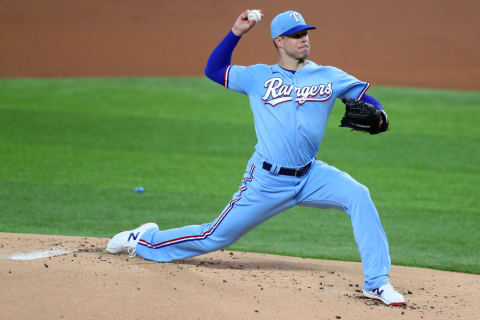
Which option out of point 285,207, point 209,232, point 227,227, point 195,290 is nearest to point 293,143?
point 285,207

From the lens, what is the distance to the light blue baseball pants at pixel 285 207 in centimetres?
504

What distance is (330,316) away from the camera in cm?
466

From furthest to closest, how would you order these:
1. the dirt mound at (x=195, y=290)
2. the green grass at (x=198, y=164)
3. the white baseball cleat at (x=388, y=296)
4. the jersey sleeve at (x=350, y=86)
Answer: the green grass at (x=198, y=164) < the jersey sleeve at (x=350, y=86) < the white baseball cleat at (x=388, y=296) < the dirt mound at (x=195, y=290)

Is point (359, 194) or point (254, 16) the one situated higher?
point (254, 16)

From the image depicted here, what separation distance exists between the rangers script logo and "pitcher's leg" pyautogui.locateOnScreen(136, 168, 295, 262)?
50 centimetres

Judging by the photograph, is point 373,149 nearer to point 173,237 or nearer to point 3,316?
point 173,237

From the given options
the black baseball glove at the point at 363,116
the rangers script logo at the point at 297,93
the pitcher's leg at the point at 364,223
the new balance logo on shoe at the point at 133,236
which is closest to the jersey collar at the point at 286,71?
the rangers script logo at the point at 297,93

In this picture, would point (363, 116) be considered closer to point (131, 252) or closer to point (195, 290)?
point (195, 290)

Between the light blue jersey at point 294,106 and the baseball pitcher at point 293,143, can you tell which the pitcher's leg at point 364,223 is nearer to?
the baseball pitcher at point 293,143

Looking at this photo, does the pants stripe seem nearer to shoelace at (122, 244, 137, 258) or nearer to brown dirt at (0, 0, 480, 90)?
shoelace at (122, 244, 137, 258)

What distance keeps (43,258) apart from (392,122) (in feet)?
27.4

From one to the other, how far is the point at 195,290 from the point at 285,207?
907mm

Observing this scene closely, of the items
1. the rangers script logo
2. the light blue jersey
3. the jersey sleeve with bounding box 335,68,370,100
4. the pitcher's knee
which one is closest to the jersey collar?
the light blue jersey

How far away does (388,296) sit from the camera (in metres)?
4.96
